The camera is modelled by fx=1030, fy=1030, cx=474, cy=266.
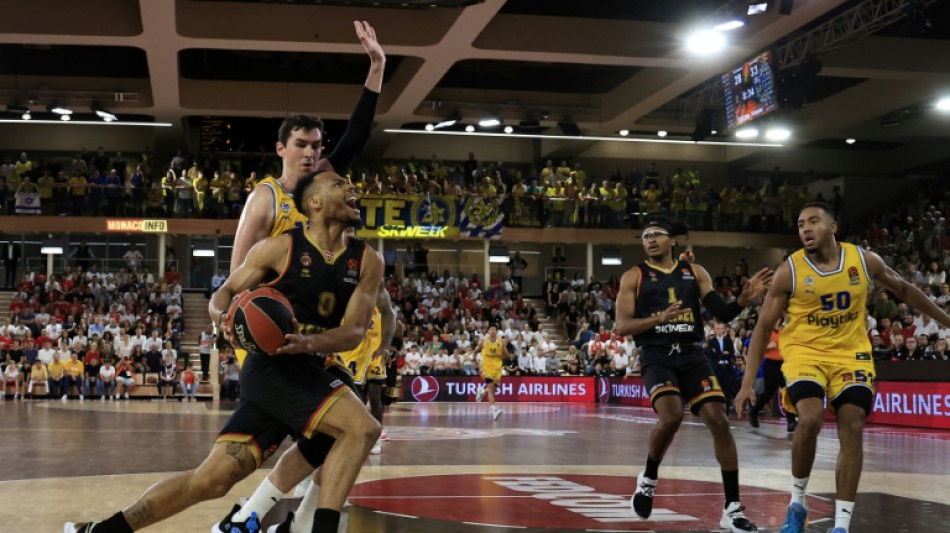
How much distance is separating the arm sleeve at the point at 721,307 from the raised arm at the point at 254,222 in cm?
328

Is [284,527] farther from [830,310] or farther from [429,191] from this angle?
[429,191]

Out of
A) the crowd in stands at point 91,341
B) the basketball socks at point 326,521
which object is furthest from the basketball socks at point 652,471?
the crowd in stands at point 91,341

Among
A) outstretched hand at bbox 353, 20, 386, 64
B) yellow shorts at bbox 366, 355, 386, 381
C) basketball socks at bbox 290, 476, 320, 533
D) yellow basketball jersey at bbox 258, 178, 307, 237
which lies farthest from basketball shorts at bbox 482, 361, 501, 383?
yellow basketball jersey at bbox 258, 178, 307, 237

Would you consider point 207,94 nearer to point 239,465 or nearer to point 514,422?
point 514,422

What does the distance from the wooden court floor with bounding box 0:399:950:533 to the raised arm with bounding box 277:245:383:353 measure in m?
1.87

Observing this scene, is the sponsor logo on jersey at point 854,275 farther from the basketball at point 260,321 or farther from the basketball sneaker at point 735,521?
the basketball at point 260,321

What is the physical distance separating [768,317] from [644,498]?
1491 millimetres

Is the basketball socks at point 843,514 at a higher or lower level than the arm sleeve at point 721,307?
lower

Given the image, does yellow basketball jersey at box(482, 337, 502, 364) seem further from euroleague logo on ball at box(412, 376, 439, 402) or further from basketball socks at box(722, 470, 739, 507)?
basketball socks at box(722, 470, 739, 507)

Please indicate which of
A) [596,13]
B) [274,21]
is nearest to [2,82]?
[274,21]

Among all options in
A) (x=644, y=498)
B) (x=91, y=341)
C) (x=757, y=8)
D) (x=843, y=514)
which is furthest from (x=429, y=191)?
(x=843, y=514)

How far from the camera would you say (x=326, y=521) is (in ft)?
15.3

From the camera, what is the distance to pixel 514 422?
60.8 ft

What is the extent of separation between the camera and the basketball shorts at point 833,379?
6.46 metres
